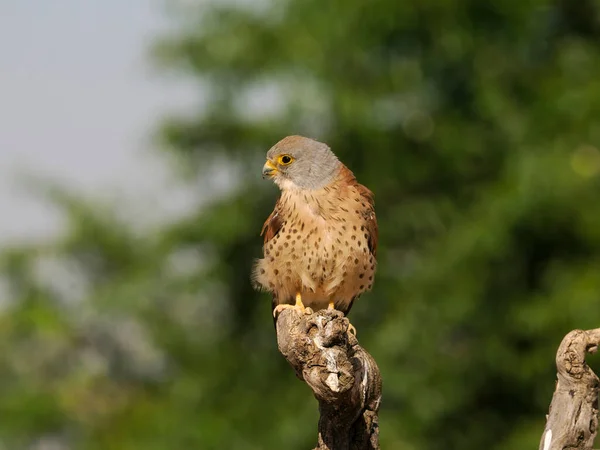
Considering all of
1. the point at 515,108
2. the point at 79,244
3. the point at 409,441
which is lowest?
the point at 409,441

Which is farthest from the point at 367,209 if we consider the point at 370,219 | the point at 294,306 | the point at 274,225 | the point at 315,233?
the point at 294,306

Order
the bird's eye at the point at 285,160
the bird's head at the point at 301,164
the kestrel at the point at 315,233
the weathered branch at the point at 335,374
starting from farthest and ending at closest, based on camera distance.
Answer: the bird's eye at the point at 285,160
the bird's head at the point at 301,164
the kestrel at the point at 315,233
the weathered branch at the point at 335,374

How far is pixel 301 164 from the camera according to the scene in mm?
4840

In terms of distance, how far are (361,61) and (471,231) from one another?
3.03 meters

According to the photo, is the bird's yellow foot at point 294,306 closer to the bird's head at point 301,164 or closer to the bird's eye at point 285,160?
the bird's head at point 301,164

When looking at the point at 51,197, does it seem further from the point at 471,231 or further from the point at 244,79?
the point at 471,231

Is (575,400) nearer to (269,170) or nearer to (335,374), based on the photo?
(335,374)

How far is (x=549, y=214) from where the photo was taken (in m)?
11.5

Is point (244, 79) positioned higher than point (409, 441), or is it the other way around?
point (244, 79)

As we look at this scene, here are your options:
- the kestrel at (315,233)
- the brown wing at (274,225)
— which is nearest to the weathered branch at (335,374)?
the kestrel at (315,233)

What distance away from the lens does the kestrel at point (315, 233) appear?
4.64 meters

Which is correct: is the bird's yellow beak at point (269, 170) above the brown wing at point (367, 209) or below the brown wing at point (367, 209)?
above

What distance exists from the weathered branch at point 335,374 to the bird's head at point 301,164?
1.10 meters

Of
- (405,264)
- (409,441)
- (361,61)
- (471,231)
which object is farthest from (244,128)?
(409,441)
